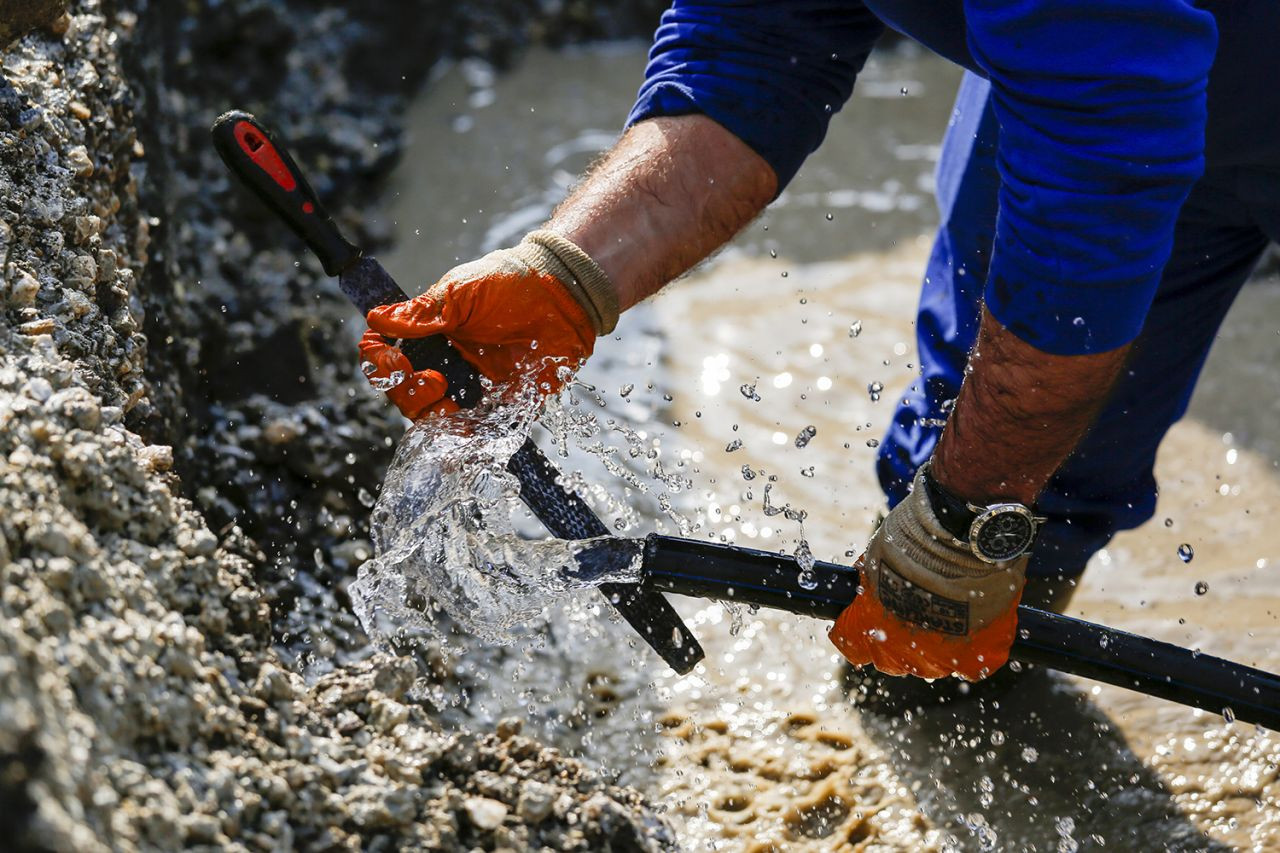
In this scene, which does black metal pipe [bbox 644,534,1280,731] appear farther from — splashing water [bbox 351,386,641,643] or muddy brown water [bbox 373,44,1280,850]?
muddy brown water [bbox 373,44,1280,850]

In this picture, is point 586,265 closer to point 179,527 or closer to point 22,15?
point 179,527

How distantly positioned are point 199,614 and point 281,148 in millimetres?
821

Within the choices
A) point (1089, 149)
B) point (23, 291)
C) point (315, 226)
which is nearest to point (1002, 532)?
point (1089, 149)

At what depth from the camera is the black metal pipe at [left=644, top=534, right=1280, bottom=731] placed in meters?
1.79

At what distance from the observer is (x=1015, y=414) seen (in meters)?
1.65

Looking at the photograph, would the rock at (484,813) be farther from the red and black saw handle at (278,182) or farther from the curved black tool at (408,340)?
the red and black saw handle at (278,182)

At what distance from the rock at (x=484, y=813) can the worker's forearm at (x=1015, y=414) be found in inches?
31.0

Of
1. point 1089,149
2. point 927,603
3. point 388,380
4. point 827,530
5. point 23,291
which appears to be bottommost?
point 827,530

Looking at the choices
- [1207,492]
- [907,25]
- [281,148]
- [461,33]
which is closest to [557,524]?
[281,148]

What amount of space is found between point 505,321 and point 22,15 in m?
1.05

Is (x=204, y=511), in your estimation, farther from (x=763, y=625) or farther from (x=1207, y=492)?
(x=1207, y=492)

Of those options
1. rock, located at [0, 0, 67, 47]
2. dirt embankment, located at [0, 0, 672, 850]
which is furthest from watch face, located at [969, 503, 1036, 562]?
rock, located at [0, 0, 67, 47]

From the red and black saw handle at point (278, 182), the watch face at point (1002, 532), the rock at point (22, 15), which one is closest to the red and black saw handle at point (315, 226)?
the red and black saw handle at point (278, 182)

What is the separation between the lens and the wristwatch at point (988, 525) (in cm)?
170
